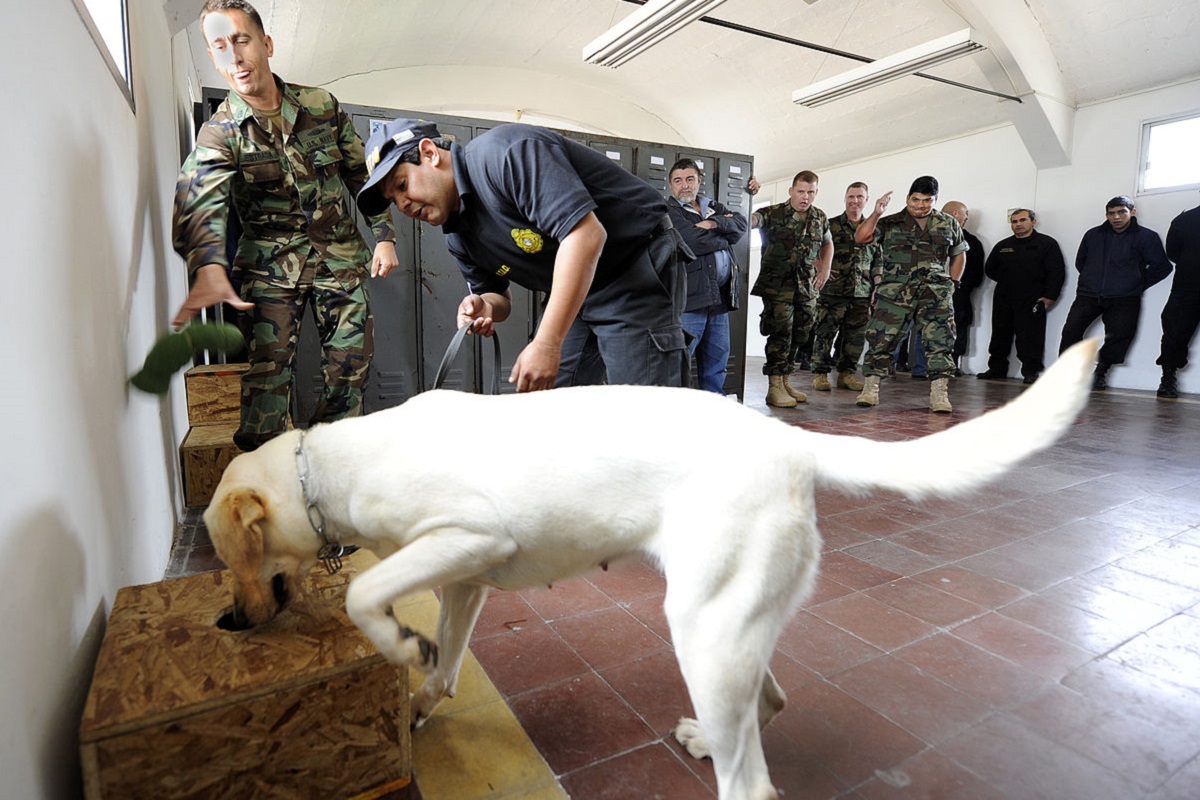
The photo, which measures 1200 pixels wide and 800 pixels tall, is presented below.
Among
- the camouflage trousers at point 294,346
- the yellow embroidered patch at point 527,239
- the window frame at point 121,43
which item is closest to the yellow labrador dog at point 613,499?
the yellow embroidered patch at point 527,239

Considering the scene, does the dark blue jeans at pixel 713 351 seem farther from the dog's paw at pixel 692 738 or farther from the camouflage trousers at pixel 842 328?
the dog's paw at pixel 692 738

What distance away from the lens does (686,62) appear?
941 cm

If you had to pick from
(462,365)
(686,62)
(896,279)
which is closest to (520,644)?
(462,365)

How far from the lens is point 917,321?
237 inches

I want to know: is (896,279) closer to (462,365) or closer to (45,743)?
(462,365)

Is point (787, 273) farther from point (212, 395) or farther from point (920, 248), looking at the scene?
point (212, 395)

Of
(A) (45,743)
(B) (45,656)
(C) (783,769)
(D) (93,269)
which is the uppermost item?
(D) (93,269)

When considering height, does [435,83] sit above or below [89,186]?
above

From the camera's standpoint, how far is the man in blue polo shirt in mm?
1612

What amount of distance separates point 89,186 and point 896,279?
20.2ft

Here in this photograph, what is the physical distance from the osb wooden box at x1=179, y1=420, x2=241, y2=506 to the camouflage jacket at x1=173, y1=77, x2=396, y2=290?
41.0 inches

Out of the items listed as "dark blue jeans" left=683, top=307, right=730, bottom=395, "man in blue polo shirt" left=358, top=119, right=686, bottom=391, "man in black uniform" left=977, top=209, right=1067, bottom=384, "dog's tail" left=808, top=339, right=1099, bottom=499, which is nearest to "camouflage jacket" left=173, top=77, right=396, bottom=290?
"man in blue polo shirt" left=358, top=119, right=686, bottom=391

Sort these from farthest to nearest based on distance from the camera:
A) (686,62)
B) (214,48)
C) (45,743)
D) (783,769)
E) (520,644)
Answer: (686,62) → (214,48) → (520,644) → (783,769) → (45,743)

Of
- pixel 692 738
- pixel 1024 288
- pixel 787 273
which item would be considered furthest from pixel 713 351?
pixel 1024 288
